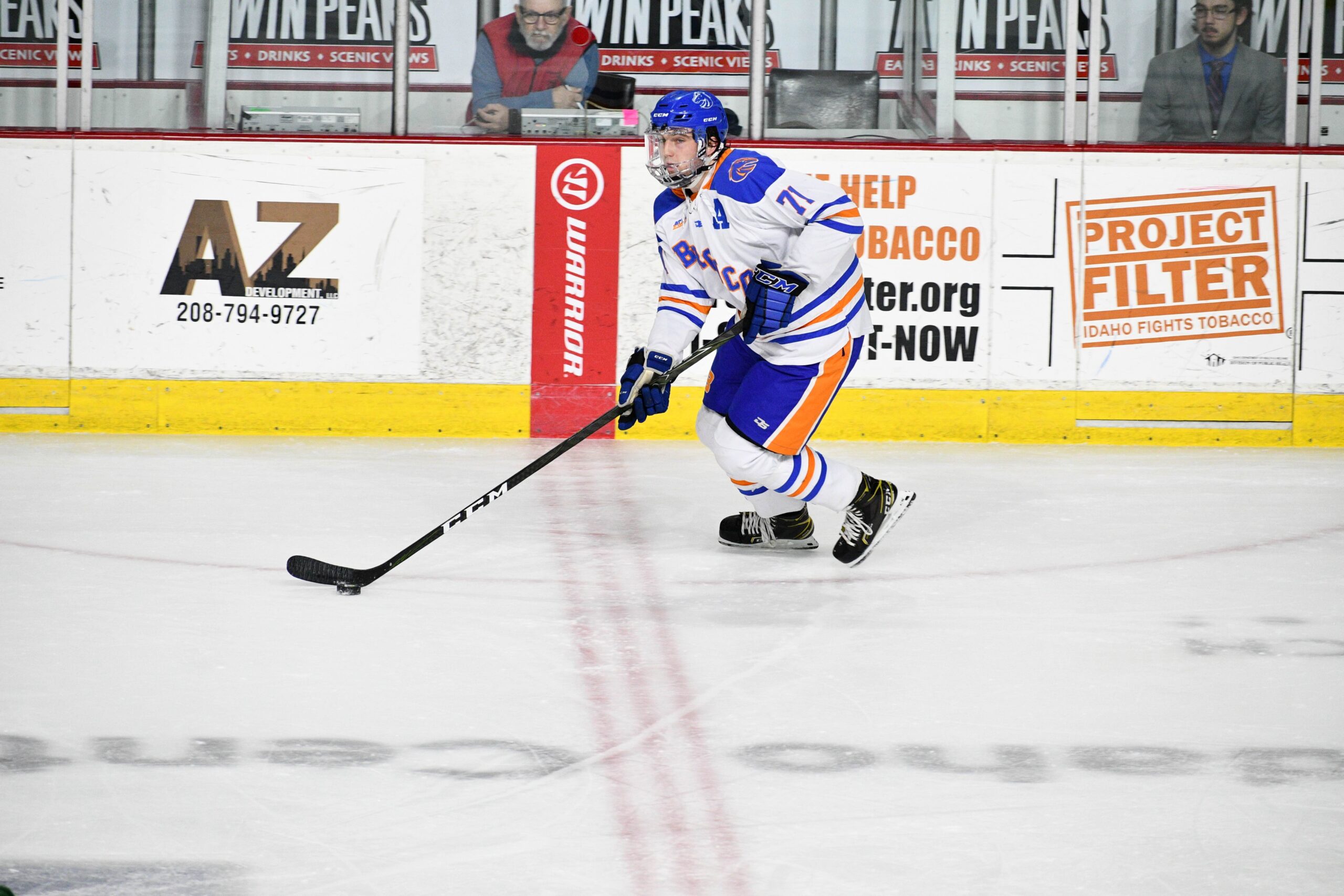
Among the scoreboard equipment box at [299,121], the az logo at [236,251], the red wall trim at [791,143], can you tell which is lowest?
the az logo at [236,251]

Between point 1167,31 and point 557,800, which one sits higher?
point 1167,31

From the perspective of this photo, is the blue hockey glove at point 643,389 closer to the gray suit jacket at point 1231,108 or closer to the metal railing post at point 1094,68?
the metal railing post at point 1094,68

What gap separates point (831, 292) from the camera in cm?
365

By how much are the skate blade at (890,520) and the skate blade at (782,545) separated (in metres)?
0.19

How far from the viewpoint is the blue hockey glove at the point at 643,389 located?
355 centimetres

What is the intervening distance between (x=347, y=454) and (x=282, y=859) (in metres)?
3.67

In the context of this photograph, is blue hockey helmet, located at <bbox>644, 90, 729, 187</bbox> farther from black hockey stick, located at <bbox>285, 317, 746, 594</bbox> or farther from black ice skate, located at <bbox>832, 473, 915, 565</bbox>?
black ice skate, located at <bbox>832, 473, 915, 565</bbox>

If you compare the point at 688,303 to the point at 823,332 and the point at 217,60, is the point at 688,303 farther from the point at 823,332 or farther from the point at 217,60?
the point at 217,60

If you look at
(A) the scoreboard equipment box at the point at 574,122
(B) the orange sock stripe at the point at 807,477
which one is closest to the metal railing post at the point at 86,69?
(A) the scoreboard equipment box at the point at 574,122

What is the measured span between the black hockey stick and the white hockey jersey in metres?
0.07

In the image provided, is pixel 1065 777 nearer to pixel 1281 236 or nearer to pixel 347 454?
pixel 347 454

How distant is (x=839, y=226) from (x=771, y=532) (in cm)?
81

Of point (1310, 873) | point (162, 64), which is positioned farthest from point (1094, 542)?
point (162, 64)

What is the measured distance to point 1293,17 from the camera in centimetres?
591
